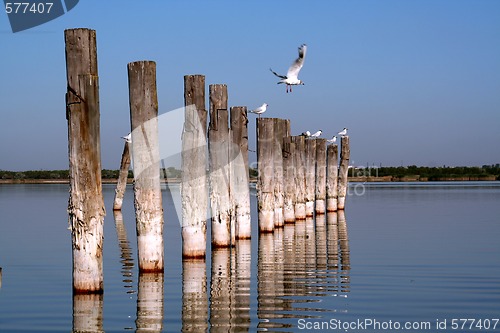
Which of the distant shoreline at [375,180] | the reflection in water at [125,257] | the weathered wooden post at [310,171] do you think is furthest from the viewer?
the distant shoreline at [375,180]

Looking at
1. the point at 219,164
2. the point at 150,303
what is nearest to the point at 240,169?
the point at 219,164

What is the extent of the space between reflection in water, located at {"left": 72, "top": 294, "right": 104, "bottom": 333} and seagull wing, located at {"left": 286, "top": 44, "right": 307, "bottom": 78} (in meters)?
9.50

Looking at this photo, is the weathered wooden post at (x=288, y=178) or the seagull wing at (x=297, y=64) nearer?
the seagull wing at (x=297, y=64)

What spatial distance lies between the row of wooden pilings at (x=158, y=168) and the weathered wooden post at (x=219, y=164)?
0.02 m

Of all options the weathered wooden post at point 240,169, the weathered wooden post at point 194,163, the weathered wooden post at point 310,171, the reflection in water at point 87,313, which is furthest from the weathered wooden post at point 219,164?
the weathered wooden post at point 310,171

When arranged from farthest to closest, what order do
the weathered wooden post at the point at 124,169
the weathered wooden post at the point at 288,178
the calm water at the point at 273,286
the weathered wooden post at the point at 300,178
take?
the weathered wooden post at the point at 124,169, the weathered wooden post at the point at 300,178, the weathered wooden post at the point at 288,178, the calm water at the point at 273,286

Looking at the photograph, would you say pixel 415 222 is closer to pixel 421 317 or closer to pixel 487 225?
pixel 487 225

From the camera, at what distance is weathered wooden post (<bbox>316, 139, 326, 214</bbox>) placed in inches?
1045

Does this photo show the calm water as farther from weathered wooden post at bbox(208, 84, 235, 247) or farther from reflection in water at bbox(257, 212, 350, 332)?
weathered wooden post at bbox(208, 84, 235, 247)

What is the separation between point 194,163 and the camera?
12.7 metres

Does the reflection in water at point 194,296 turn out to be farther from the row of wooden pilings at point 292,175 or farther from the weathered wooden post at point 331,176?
the weathered wooden post at point 331,176

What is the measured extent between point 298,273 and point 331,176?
16.5 metres

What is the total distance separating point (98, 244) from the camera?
9.53 metres

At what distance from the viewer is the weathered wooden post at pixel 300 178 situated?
2309 centimetres
